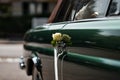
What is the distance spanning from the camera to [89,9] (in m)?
5.00

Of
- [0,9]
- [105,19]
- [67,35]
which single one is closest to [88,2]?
[67,35]

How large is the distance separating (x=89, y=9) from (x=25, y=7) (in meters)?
36.4

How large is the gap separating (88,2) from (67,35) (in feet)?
1.48

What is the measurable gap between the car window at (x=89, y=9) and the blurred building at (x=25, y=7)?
3347 cm

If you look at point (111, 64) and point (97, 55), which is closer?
point (111, 64)

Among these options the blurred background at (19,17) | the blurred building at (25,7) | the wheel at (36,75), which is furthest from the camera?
the blurred building at (25,7)

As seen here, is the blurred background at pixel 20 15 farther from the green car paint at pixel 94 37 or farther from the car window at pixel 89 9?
the green car paint at pixel 94 37

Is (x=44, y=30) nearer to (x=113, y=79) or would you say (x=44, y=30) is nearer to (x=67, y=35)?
(x=67, y=35)

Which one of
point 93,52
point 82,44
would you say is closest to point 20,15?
point 82,44

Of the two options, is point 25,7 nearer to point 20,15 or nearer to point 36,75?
point 20,15

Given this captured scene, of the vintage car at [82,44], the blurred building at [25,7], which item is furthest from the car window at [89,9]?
the blurred building at [25,7]

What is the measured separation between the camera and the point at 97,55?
423 cm

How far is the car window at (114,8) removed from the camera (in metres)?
4.36

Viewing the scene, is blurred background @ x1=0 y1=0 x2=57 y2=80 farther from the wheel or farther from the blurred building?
the wheel
